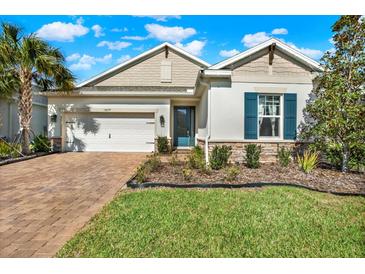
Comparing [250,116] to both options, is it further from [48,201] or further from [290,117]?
[48,201]

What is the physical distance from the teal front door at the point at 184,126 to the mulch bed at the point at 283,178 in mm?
6133

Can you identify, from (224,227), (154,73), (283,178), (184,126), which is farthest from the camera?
(154,73)

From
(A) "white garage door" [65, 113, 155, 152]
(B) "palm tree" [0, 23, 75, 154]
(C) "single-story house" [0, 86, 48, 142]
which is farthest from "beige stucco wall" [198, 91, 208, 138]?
(C) "single-story house" [0, 86, 48, 142]

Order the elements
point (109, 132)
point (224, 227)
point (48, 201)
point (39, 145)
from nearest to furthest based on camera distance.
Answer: point (224, 227)
point (48, 201)
point (39, 145)
point (109, 132)

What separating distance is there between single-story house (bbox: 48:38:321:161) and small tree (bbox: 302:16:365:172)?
1.05 m

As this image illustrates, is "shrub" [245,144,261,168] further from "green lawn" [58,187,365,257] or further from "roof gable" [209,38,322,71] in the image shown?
"roof gable" [209,38,322,71]

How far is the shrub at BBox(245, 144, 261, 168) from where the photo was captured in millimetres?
7923

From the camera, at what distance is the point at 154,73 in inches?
614

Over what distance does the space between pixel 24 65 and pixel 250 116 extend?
1009cm

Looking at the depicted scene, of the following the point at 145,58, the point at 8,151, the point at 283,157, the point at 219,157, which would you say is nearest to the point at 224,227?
the point at 219,157

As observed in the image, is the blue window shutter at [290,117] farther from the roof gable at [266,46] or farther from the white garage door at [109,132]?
the white garage door at [109,132]
